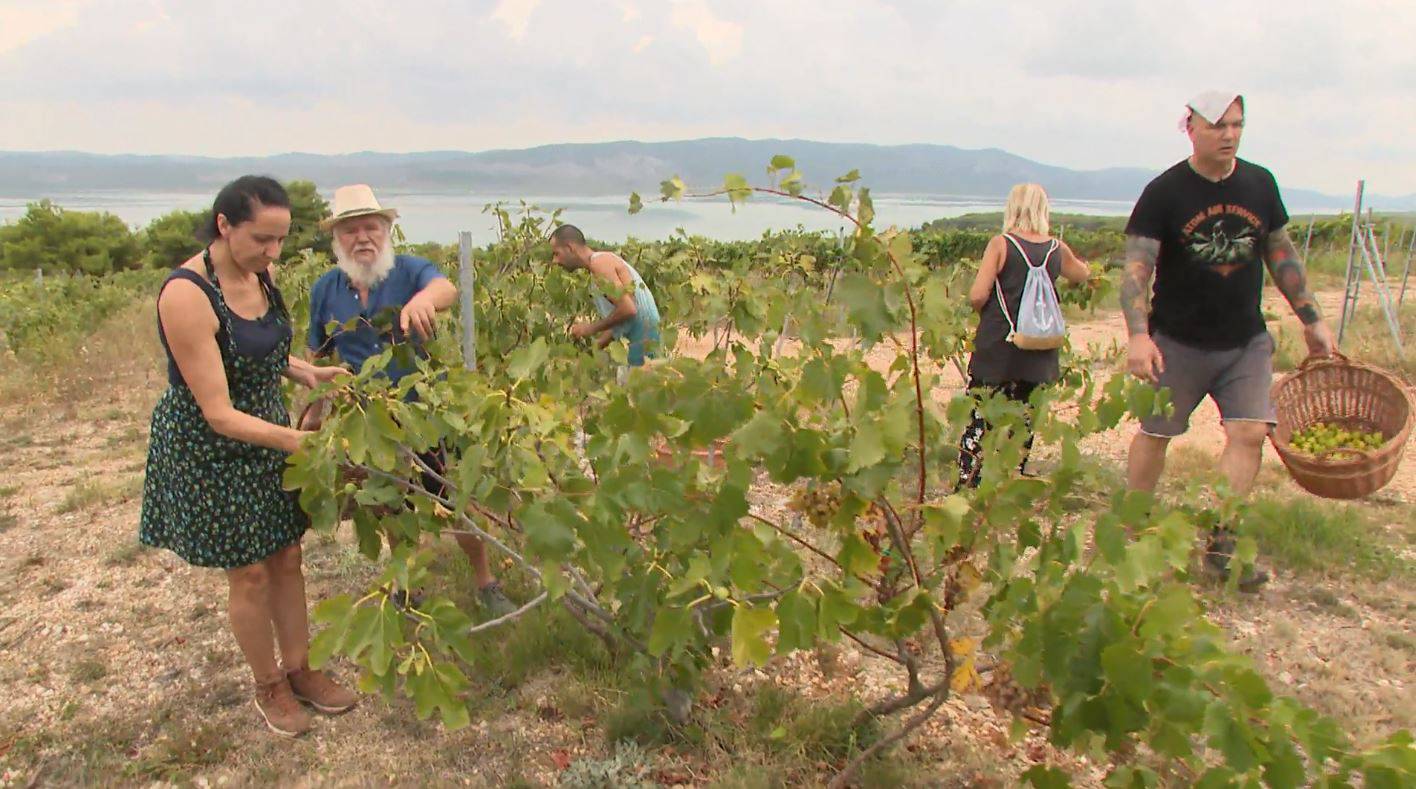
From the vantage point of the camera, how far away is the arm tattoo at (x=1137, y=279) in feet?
9.03

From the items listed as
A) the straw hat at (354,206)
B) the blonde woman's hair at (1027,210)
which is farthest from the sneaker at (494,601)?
the blonde woman's hair at (1027,210)

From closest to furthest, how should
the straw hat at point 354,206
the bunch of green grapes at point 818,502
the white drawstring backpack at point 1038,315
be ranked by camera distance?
1. the bunch of green grapes at point 818,502
2. the straw hat at point 354,206
3. the white drawstring backpack at point 1038,315

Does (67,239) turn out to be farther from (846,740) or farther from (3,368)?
(846,740)

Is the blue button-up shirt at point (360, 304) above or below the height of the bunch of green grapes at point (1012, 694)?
above

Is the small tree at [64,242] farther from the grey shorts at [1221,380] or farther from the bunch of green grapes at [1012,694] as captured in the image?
the bunch of green grapes at [1012,694]

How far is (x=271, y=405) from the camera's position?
7.07ft

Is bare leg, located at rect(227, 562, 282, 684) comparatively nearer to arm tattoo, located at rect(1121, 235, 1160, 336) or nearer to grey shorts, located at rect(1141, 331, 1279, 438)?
arm tattoo, located at rect(1121, 235, 1160, 336)

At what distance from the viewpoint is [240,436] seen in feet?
6.26

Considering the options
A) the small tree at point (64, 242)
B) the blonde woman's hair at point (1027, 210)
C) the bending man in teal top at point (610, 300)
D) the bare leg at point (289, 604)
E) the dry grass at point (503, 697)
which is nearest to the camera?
the dry grass at point (503, 697)

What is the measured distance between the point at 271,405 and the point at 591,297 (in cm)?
Result: 188

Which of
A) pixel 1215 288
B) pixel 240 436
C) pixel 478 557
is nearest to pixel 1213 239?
pixel 1215 288

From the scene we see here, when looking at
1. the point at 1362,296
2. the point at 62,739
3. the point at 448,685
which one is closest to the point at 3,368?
the point at 62,739

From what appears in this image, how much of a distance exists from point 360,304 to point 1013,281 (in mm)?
2190

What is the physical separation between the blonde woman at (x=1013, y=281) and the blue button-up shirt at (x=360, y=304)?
75.9 inches
